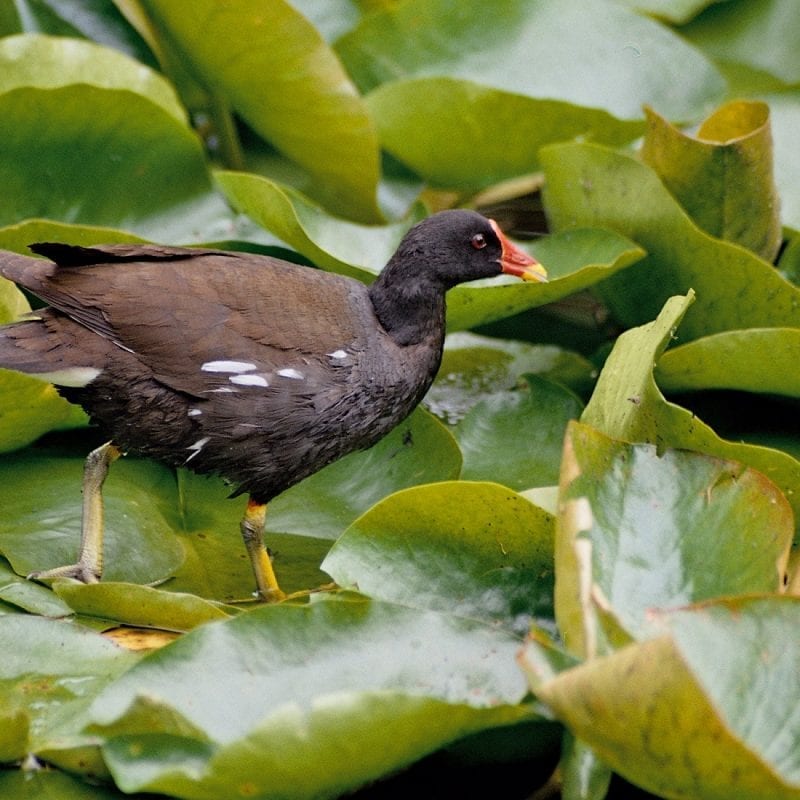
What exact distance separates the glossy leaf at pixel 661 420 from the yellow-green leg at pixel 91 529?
93 centimetres

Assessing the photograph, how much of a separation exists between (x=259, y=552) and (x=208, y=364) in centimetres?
36

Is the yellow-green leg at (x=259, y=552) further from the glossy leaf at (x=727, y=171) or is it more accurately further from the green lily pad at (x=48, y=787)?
the glossy leaf at (x=727, y=171)

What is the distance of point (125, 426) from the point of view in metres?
2.44

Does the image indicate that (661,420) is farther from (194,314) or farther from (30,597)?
(30,597)

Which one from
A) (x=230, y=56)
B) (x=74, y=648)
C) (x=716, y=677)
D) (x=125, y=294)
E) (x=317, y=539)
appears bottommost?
(x=317, y=539)

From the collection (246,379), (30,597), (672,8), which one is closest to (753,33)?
(672,8)

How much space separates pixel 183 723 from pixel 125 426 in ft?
2.84

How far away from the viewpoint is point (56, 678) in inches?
77.3

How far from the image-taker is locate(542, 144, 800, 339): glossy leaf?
2674mm

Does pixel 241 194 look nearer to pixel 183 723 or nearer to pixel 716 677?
pixel 183 723

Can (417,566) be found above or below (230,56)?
below

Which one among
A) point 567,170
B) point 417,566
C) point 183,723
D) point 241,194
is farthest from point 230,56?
point 183,723

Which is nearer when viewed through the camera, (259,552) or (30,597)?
(30,597)

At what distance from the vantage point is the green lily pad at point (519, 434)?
8.55 feet
